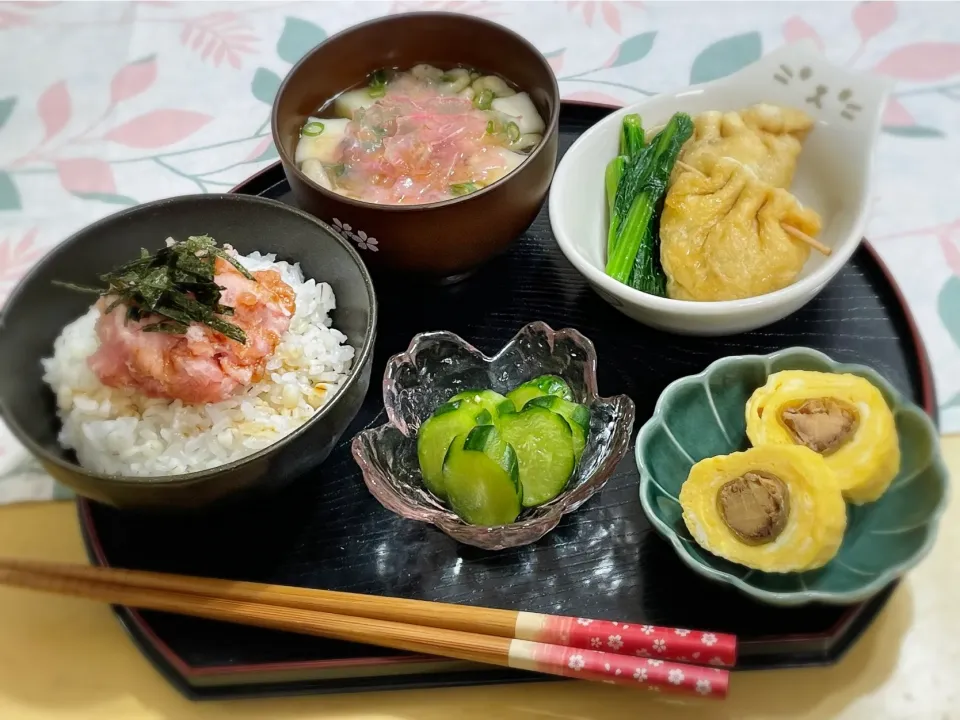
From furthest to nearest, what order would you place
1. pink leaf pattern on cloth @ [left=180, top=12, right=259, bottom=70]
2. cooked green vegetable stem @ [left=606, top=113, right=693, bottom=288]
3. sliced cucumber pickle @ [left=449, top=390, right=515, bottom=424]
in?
pink leaf pattern on cloth @ [left=180, top=12, right=259, bottom=70] < cooked green vegetable stem @ [left=606, top=113, right=693, bottom=288] < sliced cucumber pickle @ [left=449, top=390, right=515, bottom=424]

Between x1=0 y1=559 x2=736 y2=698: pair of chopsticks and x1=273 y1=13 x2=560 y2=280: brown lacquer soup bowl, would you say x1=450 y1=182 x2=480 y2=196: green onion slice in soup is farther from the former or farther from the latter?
x1=0 y1=559 x2=736 y2=698: pair of chopsticks

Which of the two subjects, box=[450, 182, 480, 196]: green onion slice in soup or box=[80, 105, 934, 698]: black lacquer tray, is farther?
box=[450, 182, 480, 196]: green onion slice in soup

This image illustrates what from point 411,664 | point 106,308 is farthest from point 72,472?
point 411,664

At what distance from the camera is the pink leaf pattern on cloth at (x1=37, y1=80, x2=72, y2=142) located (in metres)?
2.52

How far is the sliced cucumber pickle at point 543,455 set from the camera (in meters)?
1.39

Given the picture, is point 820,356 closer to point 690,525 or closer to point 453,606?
point 690,525

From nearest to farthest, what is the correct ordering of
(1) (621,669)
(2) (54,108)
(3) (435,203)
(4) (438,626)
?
1. (1) (621,669)
2. (4) (438,626)
3. (3) (435,203)
4. (2) (54,108)

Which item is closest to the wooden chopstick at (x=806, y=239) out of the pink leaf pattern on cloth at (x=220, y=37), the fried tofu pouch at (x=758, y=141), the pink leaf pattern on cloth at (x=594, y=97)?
the fried tofu pouch at (x=758, y=141)

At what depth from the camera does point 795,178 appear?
188 centimetres

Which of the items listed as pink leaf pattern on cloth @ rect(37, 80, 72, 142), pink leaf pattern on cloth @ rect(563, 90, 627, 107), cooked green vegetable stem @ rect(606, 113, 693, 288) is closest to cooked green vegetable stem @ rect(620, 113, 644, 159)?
cooked green vegetable stem @ rect(606, 113, 693, 288)

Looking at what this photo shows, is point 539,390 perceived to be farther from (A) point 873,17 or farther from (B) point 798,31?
(A) point 873,17

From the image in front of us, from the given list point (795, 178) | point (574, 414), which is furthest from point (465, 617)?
point (795, 178)

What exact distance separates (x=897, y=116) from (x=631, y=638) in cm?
172

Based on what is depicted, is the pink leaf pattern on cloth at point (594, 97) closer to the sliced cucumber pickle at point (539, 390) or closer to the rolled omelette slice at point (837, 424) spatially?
the sliced cucumber pickle at point (539, 390)
